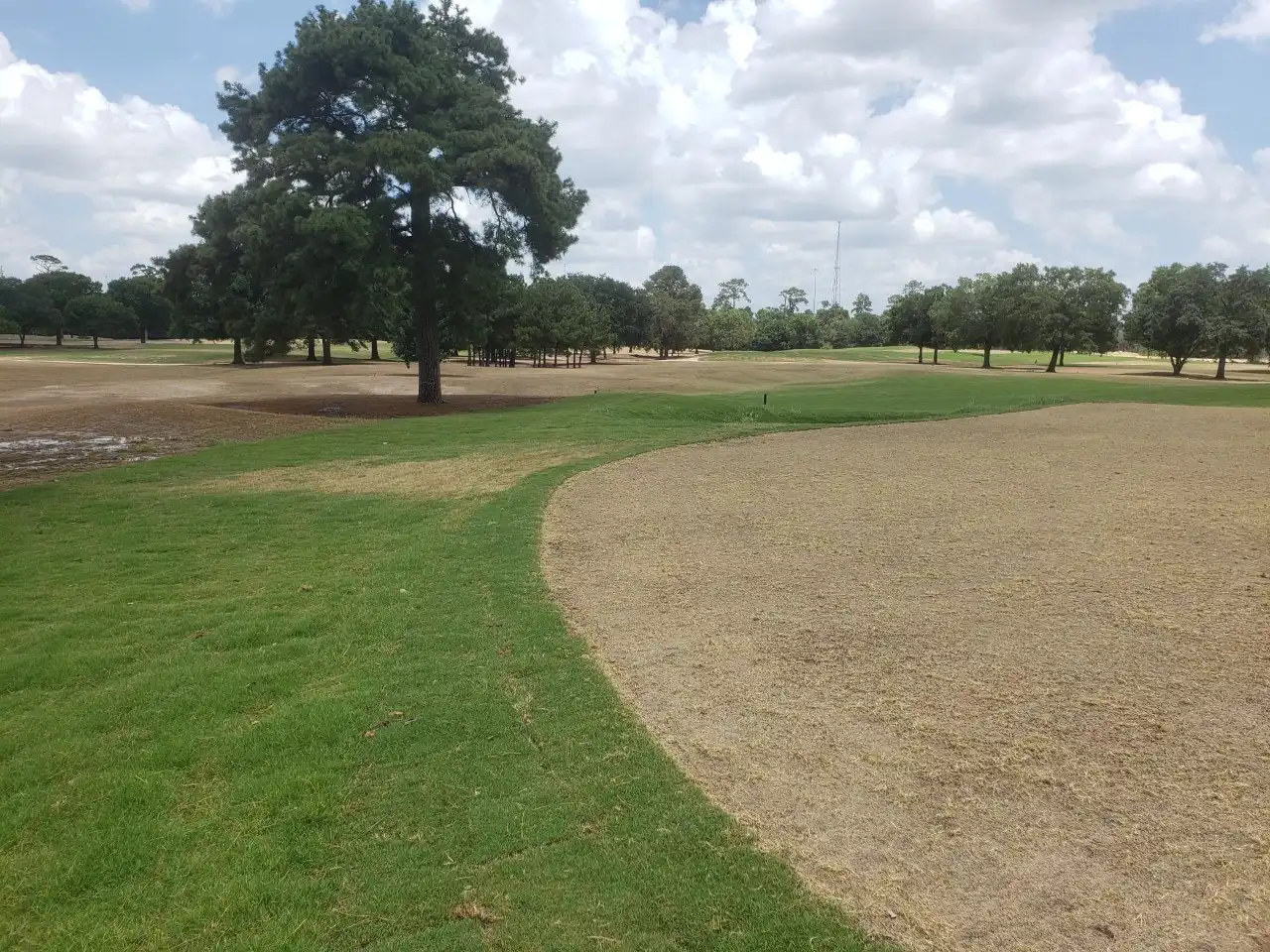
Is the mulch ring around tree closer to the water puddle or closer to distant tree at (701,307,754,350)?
the water puddle

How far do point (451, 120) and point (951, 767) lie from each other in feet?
87.4

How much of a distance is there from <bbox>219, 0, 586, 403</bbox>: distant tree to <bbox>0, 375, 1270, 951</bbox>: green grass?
18369mm

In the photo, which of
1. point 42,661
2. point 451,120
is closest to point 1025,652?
point 42,661

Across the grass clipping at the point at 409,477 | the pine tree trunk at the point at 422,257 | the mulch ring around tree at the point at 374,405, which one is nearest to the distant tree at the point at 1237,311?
the mulch ring around tree at the point at 374,405

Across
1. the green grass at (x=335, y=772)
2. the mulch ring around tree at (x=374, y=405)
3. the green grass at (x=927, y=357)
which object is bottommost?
the green grass at (x=335, y=772)

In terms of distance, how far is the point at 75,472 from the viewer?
14609mm

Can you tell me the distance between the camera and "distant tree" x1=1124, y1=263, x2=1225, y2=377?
60.1 m

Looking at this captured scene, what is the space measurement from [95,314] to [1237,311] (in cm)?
10227

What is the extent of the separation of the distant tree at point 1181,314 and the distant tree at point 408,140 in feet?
168

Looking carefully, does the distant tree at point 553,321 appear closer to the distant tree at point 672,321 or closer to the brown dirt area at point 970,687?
the distant tree at point 672,321

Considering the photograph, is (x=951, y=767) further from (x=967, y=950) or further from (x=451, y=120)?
(x=451, y=120)

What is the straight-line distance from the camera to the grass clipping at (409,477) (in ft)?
42.1

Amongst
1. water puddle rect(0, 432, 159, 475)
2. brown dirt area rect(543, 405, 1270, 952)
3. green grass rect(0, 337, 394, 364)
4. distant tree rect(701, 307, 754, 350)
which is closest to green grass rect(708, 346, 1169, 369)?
distant tree rect(701, 307, 754, 350)

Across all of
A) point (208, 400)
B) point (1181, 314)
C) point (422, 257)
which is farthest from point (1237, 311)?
point (208, 400)
